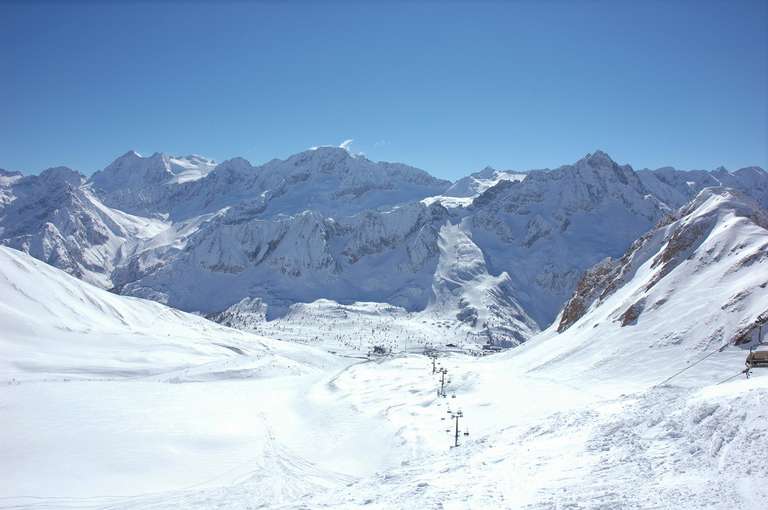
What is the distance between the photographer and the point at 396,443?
55469 mm

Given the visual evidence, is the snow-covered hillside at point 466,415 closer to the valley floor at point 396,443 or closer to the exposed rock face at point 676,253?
the valley floor at point 396,443

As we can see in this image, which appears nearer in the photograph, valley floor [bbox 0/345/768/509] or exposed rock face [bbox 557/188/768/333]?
valley floor [bbox 0/345/768/509]

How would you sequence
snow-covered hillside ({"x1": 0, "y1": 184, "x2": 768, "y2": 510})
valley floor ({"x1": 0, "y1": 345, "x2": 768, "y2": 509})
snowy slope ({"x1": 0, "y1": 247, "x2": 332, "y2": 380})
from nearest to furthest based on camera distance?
valley floor ({"x1": 0, "y1": 345, "x2": 768, "y2": 509}) → snow-covered hillside ({"x1": 0, "y1": 184, "x2": 768, "y2": 510}) → snowy slope ({"x1": 0, "y1": 247, "x2": 332, "y2": 380})

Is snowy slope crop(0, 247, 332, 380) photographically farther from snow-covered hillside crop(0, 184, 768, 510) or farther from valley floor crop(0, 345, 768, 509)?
valley floor crop(0, 345, 768, 509)

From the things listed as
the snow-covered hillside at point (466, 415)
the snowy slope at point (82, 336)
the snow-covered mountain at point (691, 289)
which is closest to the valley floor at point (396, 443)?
the snow-covered hillside at point (466, 415)

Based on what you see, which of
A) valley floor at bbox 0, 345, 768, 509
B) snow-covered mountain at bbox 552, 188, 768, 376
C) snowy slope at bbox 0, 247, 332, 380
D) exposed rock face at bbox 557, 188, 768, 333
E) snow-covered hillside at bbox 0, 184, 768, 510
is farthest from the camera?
snowy slope at bbox 0, 247, 332, 380

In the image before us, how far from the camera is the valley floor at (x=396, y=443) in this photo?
25.9 m

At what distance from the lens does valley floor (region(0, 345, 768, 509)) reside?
84.9 ft

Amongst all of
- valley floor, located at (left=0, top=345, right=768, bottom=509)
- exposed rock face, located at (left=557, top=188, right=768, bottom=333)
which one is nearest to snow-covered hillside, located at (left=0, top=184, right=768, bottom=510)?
valley floor, located at (left=0, top=345, right=768, bottom=509)

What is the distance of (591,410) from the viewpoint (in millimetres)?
41375

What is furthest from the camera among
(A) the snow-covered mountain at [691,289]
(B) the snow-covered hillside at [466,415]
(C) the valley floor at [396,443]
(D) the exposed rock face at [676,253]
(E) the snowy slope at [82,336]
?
(E) the snowy slope at [82,336]

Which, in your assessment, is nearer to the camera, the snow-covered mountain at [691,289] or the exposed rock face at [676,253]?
the snow-covered mountain at [691,289]

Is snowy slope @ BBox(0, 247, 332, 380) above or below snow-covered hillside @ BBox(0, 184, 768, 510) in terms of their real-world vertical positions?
above

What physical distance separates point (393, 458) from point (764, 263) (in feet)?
149
